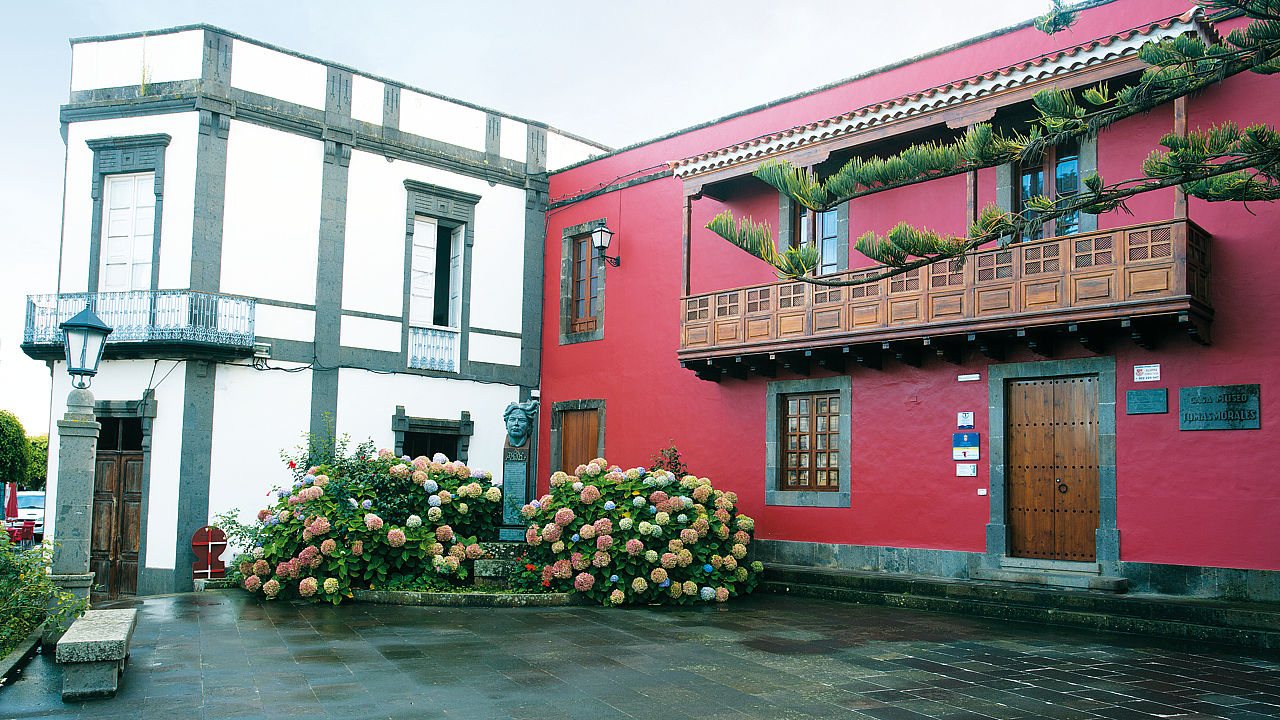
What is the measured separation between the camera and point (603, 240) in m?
15.8

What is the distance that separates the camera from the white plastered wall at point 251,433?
548 inches

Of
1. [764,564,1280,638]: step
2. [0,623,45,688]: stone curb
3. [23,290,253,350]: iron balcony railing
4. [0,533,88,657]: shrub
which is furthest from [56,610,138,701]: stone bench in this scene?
Answer: [23,290,253,350]: iron balcony railing

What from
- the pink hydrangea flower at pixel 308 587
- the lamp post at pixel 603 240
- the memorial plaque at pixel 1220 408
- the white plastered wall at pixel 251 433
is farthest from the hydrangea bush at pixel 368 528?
the memorial plaque at pixel 1220 408

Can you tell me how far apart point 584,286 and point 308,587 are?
327 inches

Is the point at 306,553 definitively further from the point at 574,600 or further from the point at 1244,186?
the point at 1244,186

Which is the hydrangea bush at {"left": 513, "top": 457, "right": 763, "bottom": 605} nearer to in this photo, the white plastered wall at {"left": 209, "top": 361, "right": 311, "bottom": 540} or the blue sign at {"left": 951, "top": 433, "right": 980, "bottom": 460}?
the blue sign at {"left": 951, "top": 433, "right": 980, "bottom": 460}

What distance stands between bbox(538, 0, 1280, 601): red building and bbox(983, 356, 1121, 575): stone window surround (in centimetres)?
3

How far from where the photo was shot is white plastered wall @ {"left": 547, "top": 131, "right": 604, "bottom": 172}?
18.1m

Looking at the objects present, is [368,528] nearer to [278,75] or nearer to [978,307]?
[978,307]

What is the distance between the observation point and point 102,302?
45.1ft

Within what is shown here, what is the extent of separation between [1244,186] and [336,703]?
7.04 metres

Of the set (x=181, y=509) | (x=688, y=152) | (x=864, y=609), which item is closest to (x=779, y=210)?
(x=688, y=152)

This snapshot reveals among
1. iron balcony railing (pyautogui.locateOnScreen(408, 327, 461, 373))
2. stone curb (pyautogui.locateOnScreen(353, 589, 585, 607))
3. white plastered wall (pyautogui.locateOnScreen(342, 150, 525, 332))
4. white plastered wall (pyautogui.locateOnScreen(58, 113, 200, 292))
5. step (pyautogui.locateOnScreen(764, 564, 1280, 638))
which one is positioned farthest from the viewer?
iron balcony railing (pyautogui.locateOnScreen(408, 327, 461, 373))

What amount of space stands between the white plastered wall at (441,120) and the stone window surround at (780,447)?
7416 mm
